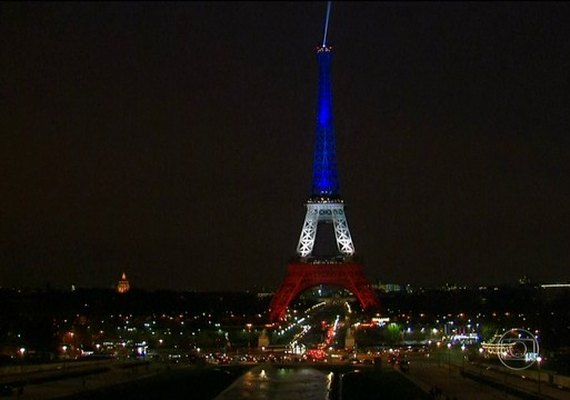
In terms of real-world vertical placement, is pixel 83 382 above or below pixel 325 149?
below

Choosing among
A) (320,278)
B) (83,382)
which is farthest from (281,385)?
(320,278)

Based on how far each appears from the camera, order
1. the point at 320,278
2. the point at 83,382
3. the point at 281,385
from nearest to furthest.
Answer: the point at 83,382
the point at 281,385
the point at 320,278

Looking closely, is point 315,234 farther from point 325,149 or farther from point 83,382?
point 83,382

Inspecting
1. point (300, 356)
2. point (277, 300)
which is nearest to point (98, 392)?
point (300, 356)

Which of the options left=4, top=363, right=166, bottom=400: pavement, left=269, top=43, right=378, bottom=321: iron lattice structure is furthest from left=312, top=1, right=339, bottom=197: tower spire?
left=4, top=363, right=166, bottom=400: pavement

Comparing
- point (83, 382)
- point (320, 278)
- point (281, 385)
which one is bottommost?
point (83, 382)

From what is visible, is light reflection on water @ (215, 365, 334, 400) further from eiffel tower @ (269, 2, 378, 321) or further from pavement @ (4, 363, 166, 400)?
eiffel tower @ (269, 2, 378, 321)

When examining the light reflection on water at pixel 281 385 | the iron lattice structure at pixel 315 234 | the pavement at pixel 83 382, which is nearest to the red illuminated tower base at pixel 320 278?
the iron lattice structure at pixel 315 234
